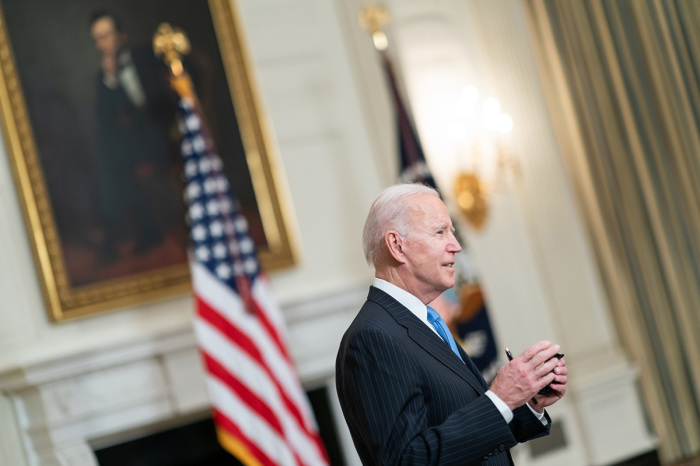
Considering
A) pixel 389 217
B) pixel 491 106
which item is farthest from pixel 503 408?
pixel 491 106

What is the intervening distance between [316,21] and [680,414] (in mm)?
4605

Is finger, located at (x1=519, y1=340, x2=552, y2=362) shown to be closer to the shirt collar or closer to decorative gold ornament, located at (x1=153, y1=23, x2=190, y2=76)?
the shirt collar

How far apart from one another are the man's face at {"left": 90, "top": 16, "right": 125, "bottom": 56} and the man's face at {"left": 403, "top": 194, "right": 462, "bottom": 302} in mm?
4248

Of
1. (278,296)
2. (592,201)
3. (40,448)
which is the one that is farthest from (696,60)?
(40,448)

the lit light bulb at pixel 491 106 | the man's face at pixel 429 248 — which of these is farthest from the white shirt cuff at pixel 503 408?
the lit light bulb at pixel 491 106

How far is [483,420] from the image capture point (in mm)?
2027

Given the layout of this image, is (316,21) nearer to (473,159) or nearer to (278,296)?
(473,159)

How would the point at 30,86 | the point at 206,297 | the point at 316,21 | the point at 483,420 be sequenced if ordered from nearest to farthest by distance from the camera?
1. the point at 483,420
2. the point at 206,297
3. the point at 30,86
4. the point at 316,21

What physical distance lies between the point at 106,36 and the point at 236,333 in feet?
8.34

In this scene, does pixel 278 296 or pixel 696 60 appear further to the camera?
pixel 278 296

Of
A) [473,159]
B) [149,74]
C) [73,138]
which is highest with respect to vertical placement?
[149,74]

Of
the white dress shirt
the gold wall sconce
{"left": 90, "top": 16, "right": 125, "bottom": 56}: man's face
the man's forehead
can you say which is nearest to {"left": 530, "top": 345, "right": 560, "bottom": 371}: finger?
the white dress shirt

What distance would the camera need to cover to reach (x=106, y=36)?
583cm

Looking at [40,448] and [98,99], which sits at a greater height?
[98,99]
